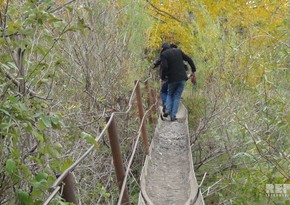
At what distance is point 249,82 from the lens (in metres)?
5.18

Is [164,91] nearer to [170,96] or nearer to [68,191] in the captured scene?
[170,96]

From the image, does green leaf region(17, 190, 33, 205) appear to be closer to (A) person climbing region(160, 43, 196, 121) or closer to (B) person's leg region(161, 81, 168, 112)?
(A) person climbing region(160, 43, 196, 121)

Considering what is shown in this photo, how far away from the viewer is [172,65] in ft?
25.1

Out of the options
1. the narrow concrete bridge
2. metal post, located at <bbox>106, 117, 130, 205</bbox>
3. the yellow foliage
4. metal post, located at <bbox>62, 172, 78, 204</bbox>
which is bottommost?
the narrow concrete bridge

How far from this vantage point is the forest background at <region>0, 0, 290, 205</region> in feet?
6.13

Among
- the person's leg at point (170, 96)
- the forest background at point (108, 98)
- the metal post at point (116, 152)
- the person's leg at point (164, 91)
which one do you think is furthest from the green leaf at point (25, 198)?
the person's leg at point (164, 91)

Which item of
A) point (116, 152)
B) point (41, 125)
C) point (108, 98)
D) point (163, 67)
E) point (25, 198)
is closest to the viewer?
point (25, 198)

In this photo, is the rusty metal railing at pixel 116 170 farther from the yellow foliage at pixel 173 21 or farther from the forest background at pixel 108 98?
the yellow foliage at pixel 173 21

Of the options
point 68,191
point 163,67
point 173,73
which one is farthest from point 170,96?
point 68,191

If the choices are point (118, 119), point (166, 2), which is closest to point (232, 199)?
point (118, 119)

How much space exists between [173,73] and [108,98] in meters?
2.74

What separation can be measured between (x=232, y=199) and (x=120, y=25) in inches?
127

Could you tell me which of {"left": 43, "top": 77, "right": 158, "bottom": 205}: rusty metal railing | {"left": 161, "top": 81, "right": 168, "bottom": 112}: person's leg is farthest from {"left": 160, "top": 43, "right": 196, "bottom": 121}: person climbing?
{"left": 43, "top": 77, "right": 158, "bottom": 205}: rusty metal railing

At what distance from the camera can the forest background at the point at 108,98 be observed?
1869 mm
